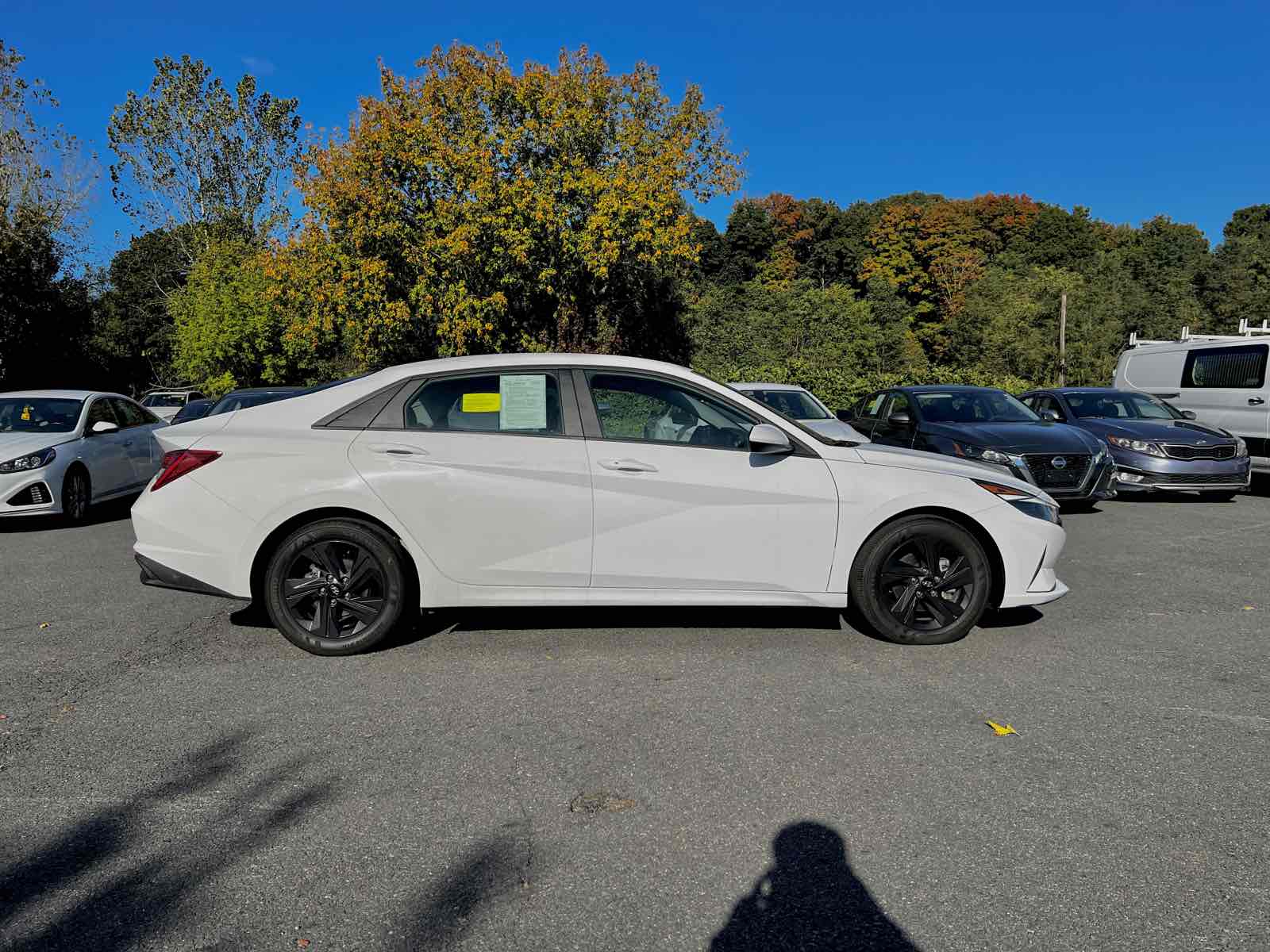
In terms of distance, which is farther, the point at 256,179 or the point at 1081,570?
the point at 256,179

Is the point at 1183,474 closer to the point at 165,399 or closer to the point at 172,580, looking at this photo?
the point at 172,580

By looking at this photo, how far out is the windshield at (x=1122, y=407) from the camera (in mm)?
13023

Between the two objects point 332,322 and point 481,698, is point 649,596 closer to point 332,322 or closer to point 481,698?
point 481,698

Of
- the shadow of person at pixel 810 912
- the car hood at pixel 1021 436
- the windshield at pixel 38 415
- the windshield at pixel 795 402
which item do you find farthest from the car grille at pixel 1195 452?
the windshield at pixel 38 415

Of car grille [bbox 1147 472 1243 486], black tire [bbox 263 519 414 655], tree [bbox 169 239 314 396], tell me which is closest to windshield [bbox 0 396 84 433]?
black tire [bbox 263 519 414 655]

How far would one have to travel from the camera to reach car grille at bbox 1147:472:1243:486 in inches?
456

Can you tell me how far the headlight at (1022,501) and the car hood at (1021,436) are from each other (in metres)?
5.32

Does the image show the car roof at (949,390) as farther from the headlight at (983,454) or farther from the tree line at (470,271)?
the tree line at (470,271)

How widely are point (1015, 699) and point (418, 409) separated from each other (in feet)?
11.2

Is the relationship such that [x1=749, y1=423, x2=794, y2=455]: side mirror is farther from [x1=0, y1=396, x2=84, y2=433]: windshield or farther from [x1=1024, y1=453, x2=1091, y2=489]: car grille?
[x1=0, y1=396, x2=84, y2=433]: windshield

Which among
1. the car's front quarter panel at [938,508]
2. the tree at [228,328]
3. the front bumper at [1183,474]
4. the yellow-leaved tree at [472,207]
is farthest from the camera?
the tree at [228,328]

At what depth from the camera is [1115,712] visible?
416cm

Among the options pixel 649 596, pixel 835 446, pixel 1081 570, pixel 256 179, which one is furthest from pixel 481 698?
pixel 256 179

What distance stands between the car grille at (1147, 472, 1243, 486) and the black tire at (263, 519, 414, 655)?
33.5ft
